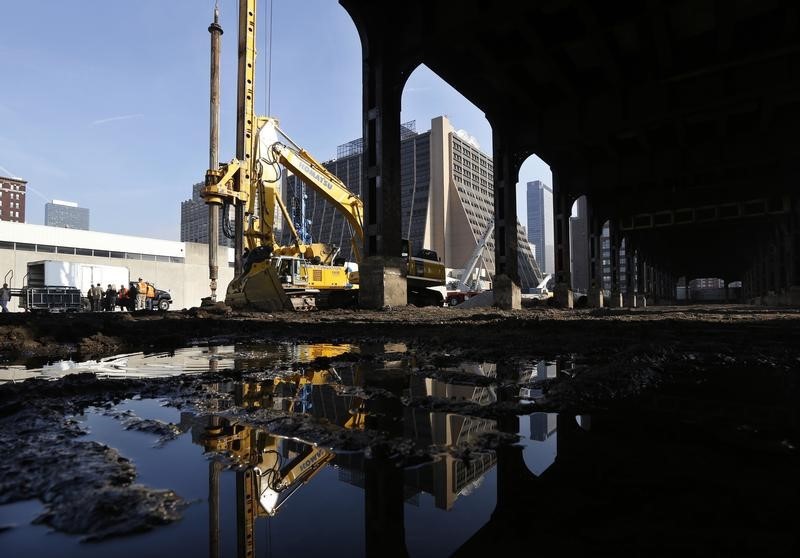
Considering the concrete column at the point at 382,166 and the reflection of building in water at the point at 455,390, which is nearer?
the reflection of building in water at the point at 455,390

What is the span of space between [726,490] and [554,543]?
577 millimetres

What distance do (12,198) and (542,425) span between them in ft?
559

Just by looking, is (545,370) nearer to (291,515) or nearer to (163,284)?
(291,515)

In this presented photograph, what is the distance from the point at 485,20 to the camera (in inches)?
368

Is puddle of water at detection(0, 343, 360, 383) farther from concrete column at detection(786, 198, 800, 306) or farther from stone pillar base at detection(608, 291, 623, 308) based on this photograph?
stone pillar base at detection(608, 291, 623, 308)

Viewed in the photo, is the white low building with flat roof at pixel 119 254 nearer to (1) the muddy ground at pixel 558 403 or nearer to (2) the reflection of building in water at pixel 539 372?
(1) the muddy ground at pixel 558 403

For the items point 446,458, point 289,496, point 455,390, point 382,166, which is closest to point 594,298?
point 382,166

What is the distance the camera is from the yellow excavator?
1502cm

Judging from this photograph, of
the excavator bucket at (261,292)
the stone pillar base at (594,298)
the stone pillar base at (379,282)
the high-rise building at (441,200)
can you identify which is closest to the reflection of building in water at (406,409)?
the stone pillar base at (379,282)

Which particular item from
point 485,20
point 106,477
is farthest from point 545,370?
point 485,20

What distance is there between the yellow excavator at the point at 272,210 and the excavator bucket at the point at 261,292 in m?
0.07

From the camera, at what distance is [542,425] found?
181 cm

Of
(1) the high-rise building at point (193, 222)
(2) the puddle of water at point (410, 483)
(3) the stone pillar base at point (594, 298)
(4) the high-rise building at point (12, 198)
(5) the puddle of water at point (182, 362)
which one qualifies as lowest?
(5) the puddle of water at point (182, 362)

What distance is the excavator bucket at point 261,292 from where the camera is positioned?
12.8 m
